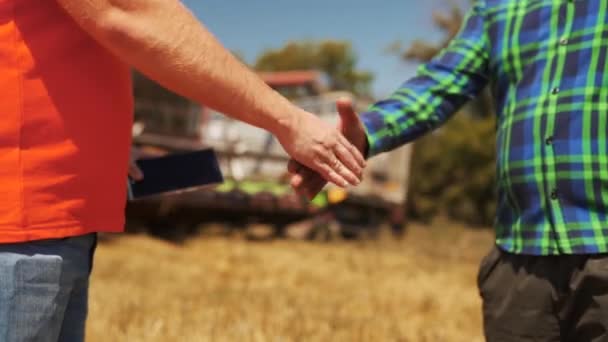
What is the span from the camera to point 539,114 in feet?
5.69

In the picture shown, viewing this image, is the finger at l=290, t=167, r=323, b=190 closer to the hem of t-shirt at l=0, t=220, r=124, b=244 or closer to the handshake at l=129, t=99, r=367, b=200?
the handshake at l=129, t=99, r=367, b=200

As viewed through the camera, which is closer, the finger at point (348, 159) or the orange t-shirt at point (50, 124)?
the orange t-shirt at point (50, 124)

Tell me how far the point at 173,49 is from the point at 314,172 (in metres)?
0.65

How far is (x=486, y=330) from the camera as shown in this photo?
187cm

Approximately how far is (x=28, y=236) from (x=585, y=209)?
125 cm

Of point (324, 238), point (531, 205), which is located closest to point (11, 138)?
point (531, 205)

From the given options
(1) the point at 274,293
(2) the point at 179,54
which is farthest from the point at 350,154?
(1) the point at 274,293

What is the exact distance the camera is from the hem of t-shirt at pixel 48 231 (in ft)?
3.83

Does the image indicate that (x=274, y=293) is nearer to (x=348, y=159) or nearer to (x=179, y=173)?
(x=179, y=173)

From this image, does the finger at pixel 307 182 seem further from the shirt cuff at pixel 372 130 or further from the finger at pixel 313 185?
the shirt cuff at pixel 372 130

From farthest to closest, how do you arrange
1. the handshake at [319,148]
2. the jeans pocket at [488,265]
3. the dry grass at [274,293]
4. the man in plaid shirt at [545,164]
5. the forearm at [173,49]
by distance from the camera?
the dry grass at [274,293], the jeans pocket at [488,265], the man in plaid shirt at [545,164], the handshake at [319,148], the forearm at [173,49]

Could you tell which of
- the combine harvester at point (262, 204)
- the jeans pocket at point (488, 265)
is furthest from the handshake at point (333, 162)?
the combine harvester at point (262, 204)

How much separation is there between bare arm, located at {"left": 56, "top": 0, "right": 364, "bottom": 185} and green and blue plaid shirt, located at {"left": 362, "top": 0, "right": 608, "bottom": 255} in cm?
66

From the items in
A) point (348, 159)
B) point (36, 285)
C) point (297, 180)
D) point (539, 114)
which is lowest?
point (36, 285)
